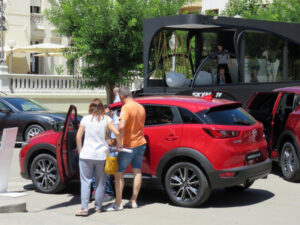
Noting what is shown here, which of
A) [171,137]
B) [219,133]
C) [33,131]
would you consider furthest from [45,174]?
[33,131]

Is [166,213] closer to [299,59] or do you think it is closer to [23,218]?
[23,218]

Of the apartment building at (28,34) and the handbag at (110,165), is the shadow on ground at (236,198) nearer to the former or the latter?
the handbag at (110,165)

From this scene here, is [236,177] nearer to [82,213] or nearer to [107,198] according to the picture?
[107,198]

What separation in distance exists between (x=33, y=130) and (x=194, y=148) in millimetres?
9566

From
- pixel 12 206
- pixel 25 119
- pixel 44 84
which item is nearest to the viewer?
pixel 12 206

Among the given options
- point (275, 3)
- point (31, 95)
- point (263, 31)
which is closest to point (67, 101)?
point (31, 95)

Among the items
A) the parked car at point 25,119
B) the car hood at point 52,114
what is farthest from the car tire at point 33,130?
the car hood at point 52,114

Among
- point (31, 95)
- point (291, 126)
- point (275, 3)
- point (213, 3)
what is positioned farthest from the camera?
point (213, 3)

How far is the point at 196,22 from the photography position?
1457 centimetres

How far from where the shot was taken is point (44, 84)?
101 ft

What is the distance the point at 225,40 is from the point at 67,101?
679 inches

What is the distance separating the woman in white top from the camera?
8016 mm

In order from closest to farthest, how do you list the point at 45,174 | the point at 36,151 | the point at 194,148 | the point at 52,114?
the point at 194,148 → the point at 45,174 → the point at 36,151 → the point at 52,114

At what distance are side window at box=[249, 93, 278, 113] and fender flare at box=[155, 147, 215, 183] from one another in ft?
13.8
